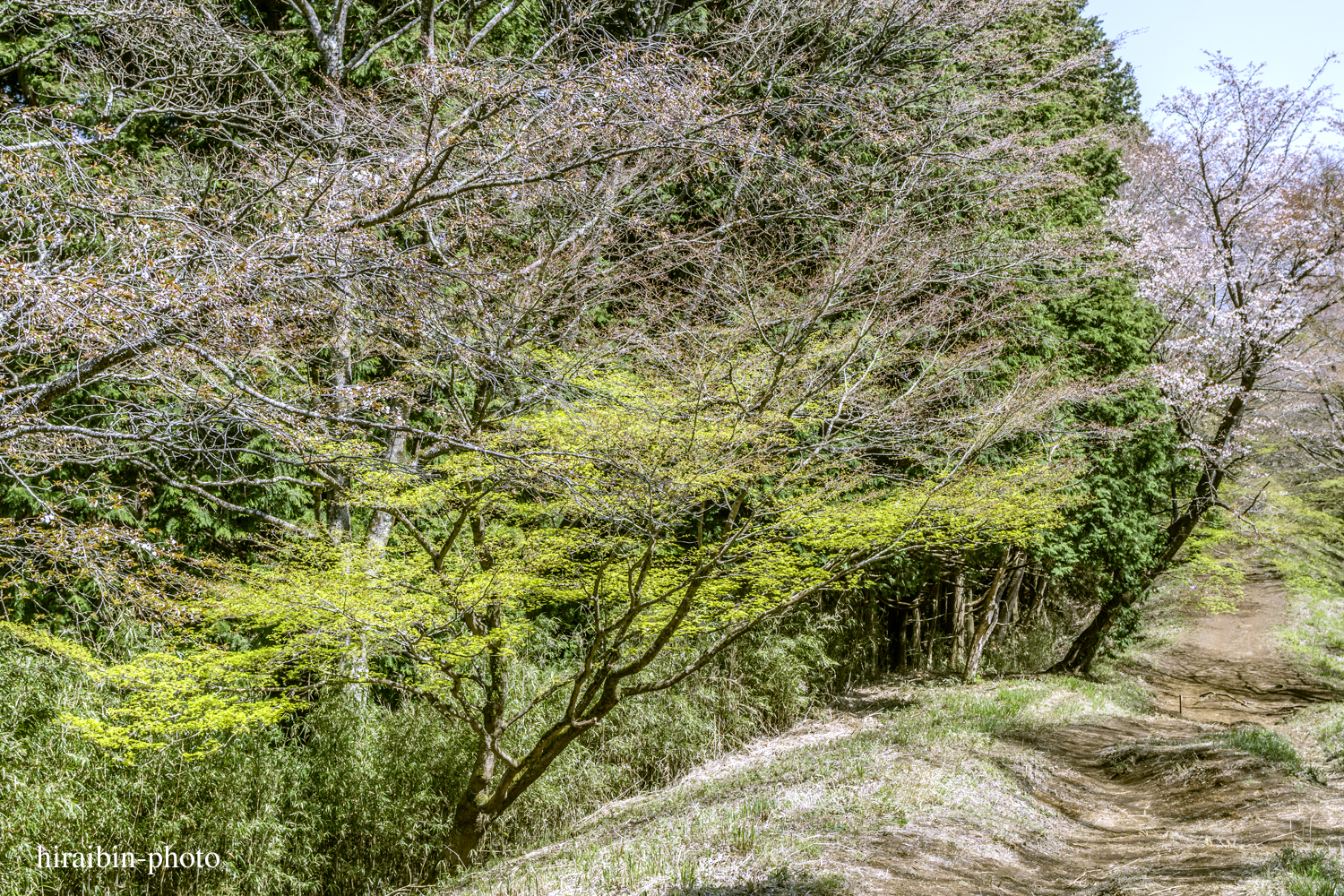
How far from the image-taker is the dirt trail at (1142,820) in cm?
432

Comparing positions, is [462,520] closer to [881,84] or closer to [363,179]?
[363,179]

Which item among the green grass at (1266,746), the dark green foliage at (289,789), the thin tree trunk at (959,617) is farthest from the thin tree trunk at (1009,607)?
the dark green foliage at (289,789)

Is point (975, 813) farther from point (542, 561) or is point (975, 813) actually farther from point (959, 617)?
point (959, 617)

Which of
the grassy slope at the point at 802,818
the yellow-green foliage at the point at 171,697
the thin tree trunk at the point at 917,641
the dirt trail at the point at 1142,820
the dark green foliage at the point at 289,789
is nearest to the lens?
the dirt trail at the point at 1142,820

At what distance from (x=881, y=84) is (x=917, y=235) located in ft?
9.64

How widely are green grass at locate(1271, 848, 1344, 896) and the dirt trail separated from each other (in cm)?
13

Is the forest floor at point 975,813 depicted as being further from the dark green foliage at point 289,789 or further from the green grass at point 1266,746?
the dark green foliage at point 289,789

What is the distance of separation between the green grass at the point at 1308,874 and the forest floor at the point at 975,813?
0.14ft

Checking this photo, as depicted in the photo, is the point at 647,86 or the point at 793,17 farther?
the point at 793,17

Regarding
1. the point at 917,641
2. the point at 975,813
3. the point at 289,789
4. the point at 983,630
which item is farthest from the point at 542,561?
the point at 917,641

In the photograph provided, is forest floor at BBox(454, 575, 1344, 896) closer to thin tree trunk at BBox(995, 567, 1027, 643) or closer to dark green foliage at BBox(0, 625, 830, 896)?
dark green foliage at BBox(0, 625, 830, 896)

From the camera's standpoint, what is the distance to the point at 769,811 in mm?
5500

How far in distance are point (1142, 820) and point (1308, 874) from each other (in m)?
2.49

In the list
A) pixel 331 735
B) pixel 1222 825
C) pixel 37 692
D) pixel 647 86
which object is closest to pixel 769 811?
pixel 1222 825
